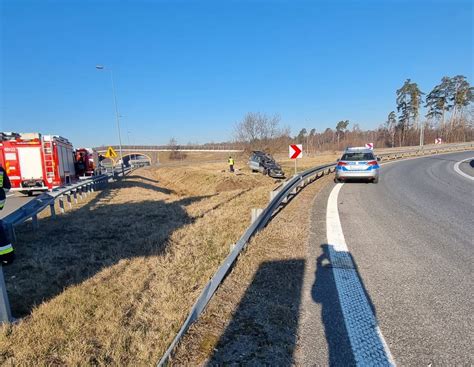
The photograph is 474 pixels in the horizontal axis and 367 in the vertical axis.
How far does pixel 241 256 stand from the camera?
14.6 ft

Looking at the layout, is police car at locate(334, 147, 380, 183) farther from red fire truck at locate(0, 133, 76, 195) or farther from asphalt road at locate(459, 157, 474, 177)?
red fire truck at locate(0, 133, 76, 195)

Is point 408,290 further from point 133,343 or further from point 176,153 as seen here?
point 176,153

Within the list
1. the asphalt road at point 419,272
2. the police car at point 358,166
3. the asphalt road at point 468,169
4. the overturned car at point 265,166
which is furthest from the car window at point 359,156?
the overturned car at point 265,166

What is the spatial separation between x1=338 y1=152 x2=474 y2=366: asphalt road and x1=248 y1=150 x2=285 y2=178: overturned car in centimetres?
1705

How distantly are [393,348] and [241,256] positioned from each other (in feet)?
7.59

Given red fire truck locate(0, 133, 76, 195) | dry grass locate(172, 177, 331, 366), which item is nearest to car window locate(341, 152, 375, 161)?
dry grass locate(172, 177, 331, 366)

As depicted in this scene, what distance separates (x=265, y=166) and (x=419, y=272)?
22.5m

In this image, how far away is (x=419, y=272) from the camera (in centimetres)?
398

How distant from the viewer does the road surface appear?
2528mm

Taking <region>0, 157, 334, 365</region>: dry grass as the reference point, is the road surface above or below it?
above

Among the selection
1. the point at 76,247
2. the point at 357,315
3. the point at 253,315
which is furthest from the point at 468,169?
the point at 76,247

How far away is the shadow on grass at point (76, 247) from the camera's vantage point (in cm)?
418

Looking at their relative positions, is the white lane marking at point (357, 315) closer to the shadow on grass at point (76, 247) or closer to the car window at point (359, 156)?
the shadow on grass at point (76, 247)

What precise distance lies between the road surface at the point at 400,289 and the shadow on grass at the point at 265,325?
13cm
